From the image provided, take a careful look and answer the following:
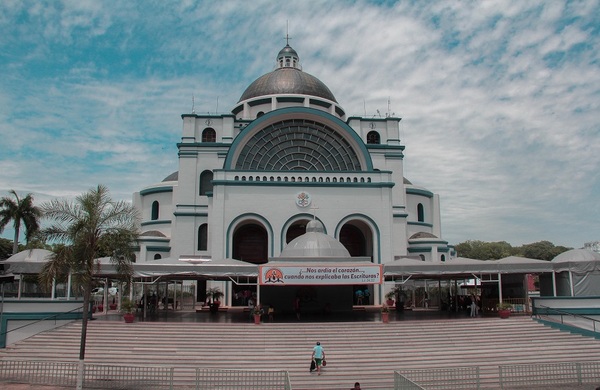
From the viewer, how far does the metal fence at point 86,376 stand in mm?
16641

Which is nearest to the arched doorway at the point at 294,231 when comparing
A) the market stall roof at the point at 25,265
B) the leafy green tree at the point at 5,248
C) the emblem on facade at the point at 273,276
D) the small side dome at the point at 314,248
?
the small side dome at the point at 314,248

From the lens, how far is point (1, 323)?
22.8 m

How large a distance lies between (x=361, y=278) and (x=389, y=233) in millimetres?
12907

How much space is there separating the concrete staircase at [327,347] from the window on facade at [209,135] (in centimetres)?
2556

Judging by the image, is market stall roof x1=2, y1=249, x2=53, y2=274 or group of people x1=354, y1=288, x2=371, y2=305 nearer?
market stall roof x1=2, y1=249, x2=53, y2=274

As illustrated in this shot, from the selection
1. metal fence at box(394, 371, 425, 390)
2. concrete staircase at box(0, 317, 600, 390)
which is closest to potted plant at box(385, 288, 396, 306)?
concrete staircase at box(0, 317, 600, 390)

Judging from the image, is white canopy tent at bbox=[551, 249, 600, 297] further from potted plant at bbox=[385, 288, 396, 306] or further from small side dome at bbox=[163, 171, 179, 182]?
small side dome at bbox=[163, 171, 179, 182]

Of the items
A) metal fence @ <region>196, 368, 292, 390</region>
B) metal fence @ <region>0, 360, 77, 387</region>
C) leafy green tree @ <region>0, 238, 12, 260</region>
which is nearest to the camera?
metal fence @ <region>196, 368, 292, 390</region>

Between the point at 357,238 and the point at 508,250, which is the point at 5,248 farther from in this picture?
the point at 508,250

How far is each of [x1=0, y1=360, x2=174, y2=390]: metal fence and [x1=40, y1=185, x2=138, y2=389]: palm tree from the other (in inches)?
78.4

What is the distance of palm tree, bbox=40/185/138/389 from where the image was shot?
17688 millimetres

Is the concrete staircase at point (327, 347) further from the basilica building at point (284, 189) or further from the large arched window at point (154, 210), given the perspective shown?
the large arched window at point (154, 210)

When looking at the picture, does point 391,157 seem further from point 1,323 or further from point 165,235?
point 1,323

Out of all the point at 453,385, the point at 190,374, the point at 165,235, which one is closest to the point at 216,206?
the point at 165,235
